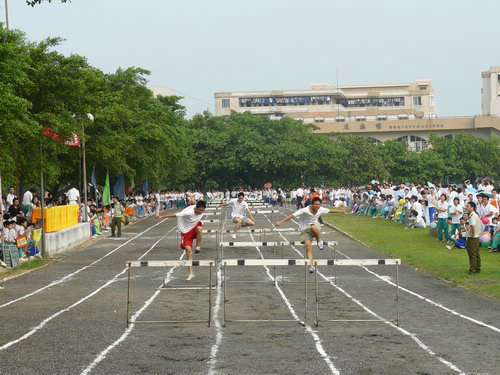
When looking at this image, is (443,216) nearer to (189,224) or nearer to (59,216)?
(189,224)

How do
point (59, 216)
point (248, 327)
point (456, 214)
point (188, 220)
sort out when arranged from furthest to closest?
1. point (59, 216)
2. point (456, 214)
3. point (188, 220)
4. point (248, 327)

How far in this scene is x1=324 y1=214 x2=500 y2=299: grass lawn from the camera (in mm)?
18875

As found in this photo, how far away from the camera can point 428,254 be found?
83.1 ft

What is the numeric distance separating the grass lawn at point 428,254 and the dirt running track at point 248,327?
2.16 ft

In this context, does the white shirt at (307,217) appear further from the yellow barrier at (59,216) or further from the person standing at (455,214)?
the yellow barrier at (59,216)

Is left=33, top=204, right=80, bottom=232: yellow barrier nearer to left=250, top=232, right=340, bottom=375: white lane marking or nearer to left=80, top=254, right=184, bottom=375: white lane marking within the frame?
left=80, top=254, right=184, bottom=375: white lane marking

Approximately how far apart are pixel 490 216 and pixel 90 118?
1557cm

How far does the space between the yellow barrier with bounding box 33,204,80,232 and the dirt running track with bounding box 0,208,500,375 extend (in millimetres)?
6454

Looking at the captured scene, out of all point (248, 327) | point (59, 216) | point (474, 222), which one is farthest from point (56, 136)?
point (248, 327)

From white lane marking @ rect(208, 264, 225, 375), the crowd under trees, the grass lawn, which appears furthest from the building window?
white lane marking @ rect(208, 264, 225, 375)

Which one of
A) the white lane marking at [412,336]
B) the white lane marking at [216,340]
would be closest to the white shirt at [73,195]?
the white lane marking at [216,340]

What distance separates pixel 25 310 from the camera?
48.9 feet

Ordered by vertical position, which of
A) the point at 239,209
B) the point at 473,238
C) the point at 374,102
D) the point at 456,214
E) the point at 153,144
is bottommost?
the point at 473,238

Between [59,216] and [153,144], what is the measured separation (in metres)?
24.6
